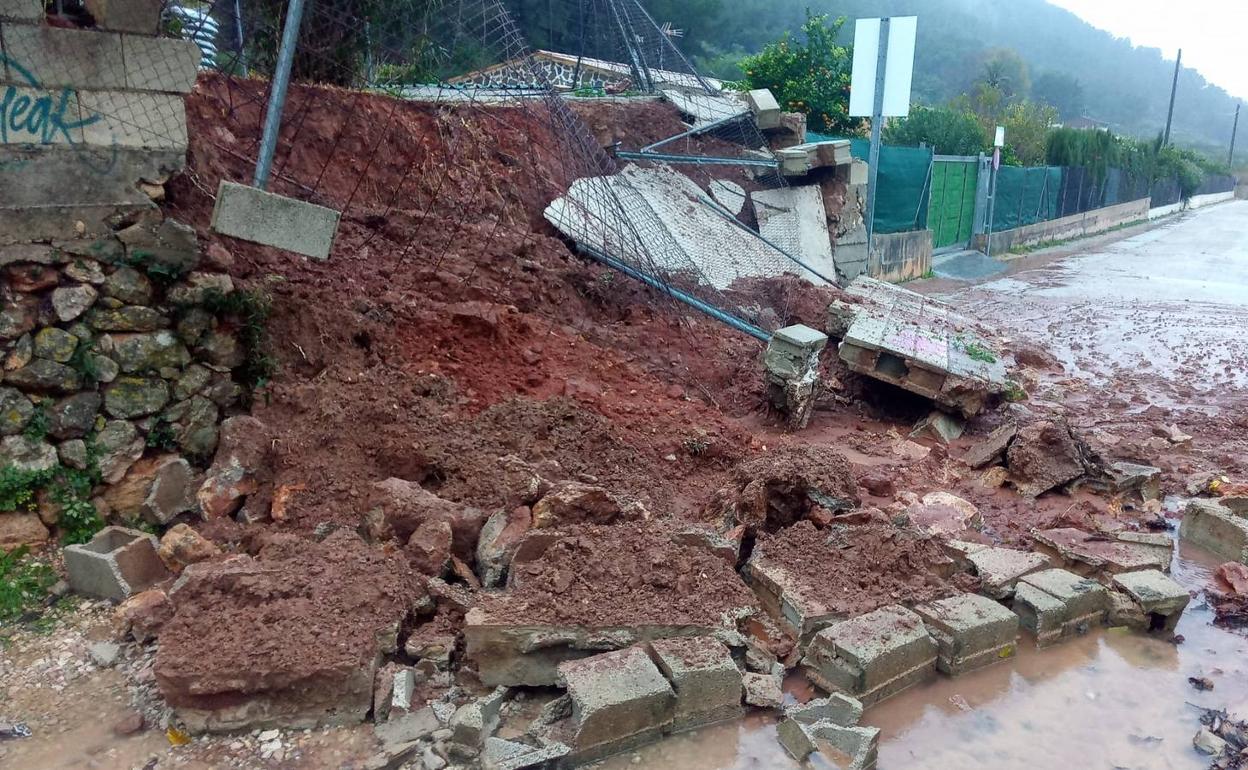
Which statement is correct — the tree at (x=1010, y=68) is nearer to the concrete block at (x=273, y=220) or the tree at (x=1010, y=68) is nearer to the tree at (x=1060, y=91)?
the tree at (x=1060, y=91)

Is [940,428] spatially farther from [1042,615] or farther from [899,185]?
[899,185]

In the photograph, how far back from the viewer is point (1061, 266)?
20.4 m

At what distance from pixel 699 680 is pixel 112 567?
117 inches

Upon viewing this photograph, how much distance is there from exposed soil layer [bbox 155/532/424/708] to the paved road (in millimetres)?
8330

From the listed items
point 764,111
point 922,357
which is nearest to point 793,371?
point 922,357

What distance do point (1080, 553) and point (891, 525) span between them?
1.24 m

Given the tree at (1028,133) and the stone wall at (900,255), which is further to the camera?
the tree at (1028,133)

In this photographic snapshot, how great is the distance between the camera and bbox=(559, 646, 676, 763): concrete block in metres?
3.61

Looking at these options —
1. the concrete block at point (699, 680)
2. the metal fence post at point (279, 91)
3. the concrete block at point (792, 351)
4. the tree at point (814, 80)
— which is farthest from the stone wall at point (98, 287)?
the tree at point (814, 80)

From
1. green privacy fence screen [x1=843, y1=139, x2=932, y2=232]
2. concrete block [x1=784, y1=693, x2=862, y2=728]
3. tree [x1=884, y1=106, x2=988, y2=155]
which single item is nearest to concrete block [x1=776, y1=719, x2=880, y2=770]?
concrete block [x1=784, y1=693, x2=862, y2=728]

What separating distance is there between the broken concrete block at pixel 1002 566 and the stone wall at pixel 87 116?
16.9 ft

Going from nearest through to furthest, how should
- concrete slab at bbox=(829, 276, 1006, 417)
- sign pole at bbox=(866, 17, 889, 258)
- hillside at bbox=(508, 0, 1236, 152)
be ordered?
concrete slab at bbox=(829, 276, 1006, 417), sign pole at bbox=(866, 17, 889, 258), hillside at bbox=(508, 0, 1236, 152)

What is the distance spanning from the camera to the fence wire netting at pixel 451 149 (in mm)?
6773

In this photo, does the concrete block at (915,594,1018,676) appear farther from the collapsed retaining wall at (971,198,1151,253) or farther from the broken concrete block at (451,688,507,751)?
the collapsed retaining wall at (971,198,1151,253)
